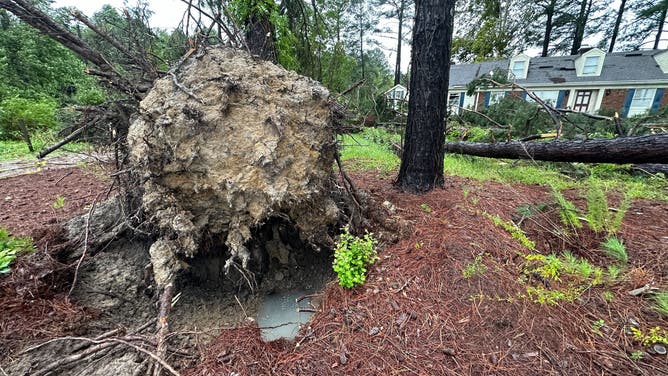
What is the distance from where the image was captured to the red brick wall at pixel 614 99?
15.9 meters

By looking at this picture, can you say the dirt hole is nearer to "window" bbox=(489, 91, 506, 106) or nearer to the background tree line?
the background tree line

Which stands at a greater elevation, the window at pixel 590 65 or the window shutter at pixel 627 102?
the window at pixel 590 65

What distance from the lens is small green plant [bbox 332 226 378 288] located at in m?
2.27

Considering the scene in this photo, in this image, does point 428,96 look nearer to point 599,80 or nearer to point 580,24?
point 599,80

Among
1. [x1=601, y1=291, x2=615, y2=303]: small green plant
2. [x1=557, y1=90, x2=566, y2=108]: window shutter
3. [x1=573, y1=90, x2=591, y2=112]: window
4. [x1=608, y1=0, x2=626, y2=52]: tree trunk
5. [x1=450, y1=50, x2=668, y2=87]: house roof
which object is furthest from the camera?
[x1=608, y1=0, x2=626, y2=52]: tree trunk

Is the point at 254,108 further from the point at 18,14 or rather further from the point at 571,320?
the point at 571,320

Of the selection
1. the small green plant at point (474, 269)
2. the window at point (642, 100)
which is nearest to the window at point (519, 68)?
the window at point (642, 100)

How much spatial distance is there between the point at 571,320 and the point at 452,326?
77 cm

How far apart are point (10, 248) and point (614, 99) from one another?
24.3 metres

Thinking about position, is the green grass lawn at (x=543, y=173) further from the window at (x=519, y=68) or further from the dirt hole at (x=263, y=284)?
the window at (x=519, y=68)

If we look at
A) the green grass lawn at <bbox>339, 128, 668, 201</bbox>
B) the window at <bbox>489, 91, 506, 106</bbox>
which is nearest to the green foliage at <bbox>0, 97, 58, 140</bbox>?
the green grass lawn at <bbox>339, 128, 668, 201</bbox>

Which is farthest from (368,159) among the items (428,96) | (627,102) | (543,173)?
(627,102)

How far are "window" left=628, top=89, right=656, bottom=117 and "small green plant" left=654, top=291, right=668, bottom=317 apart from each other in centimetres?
2076

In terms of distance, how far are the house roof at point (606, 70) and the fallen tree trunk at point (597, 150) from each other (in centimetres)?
1269
